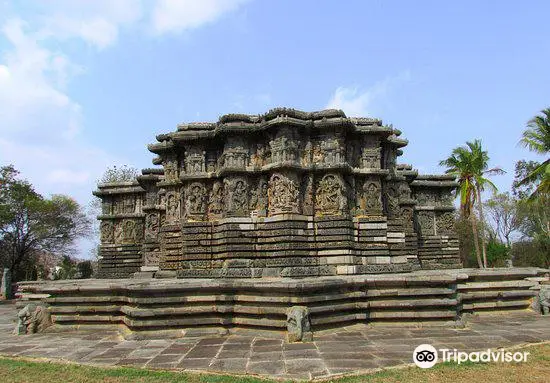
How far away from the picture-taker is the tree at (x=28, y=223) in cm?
2952

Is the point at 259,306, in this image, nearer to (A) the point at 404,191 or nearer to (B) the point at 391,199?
(B) the point at 391,199

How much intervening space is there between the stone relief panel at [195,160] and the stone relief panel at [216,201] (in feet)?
2.69

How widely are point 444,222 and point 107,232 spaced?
63.6 feet

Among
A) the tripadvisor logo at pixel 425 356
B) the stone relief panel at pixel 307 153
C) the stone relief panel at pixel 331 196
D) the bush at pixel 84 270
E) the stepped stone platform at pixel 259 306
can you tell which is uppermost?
the stone relief panel at pixel 307 153

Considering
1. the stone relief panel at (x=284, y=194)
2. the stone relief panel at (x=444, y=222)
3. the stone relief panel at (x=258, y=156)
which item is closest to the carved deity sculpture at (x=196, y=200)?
the stone relief panel at (x=258, y=156)

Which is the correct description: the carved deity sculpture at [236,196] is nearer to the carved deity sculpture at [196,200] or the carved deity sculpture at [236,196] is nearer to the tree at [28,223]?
the carved deity sculpture at [196,200]

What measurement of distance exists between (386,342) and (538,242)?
126 ft

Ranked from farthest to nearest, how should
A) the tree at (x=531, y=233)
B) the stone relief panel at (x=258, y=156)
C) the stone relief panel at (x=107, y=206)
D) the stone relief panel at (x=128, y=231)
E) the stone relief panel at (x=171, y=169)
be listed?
the tree at (x=531, y=233) < the stone relief panel at (x=107, y=206) < the stone relief panel at (x=128, y=231) < the stone relief panel at (x=171, y=169) < the stone relief panel at (x=258, y=156)

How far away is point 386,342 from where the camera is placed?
7582 millimetres

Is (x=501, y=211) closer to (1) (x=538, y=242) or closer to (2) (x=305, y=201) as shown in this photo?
(1) (x=538, y=242)

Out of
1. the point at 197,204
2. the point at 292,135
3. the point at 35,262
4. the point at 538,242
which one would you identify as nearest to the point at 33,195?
the point at 35,262

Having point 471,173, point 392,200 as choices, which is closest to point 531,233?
point 471,173

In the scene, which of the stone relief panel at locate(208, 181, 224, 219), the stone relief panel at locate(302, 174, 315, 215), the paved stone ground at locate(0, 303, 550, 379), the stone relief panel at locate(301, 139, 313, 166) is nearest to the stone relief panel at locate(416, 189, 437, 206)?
the stone relief panel at locate(301, 139, 313, 166)

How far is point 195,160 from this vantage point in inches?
560
